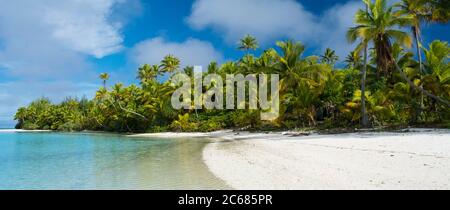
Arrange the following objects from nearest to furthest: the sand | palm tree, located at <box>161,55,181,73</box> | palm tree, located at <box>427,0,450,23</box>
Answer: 1. the sand
2. palm tree, located at <box>427,0,450,23</box>
3. palm tree, located at <box>161,55,181,73</box>

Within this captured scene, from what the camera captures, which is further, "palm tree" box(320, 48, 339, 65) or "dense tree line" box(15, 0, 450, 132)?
"palm tree" box(320, 48, 339, 65)

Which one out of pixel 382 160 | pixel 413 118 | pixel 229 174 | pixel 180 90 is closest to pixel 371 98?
pixel 413 118

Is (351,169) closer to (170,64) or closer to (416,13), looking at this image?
(416,13)

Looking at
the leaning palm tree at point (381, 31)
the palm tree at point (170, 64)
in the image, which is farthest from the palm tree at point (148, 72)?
the leaning palm tree at point (381, 31)

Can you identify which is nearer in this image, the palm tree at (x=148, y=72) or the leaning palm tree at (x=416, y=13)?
the leaning palm tree at (x=416, y=13)

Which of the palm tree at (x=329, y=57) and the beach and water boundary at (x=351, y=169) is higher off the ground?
the palm tree at (x=329, y=57)

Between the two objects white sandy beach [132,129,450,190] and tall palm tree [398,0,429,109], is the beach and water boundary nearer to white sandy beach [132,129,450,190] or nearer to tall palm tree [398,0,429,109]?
white sandy beach [132,129,450,190]

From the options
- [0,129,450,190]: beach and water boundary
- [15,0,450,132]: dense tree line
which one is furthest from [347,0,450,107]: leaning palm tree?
[0,129,450,190]: beach and water boundary

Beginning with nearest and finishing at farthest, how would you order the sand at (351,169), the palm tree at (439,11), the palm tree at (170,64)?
the sand at (351,169)
the palm tree at (439,11)
the palm tree at (170,64)

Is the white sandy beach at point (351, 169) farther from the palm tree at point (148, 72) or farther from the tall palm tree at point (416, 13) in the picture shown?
the palm tree at point (148, 72)

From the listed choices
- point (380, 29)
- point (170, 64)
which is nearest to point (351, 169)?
point (380, 29)

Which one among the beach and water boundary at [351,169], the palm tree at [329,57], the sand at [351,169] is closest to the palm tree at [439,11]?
the beach and water boundary at [351,169]

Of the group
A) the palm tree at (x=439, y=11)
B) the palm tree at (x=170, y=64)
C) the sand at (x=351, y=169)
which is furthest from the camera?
the palm tree at (x=170, y=64)
